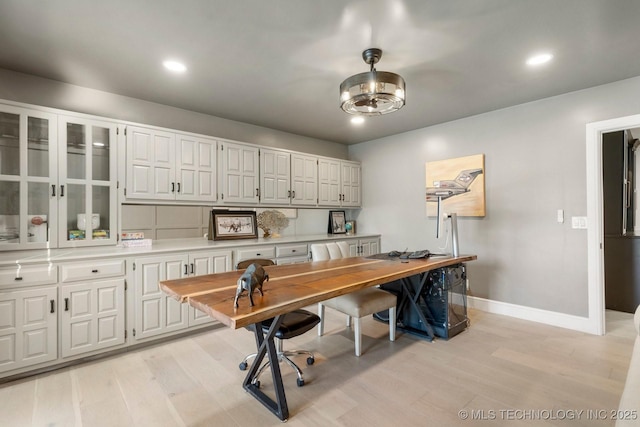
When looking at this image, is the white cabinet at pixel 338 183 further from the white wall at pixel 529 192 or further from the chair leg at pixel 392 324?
the chair leg at pixel 392 324

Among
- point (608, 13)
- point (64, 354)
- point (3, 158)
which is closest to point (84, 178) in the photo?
point (3, 158)

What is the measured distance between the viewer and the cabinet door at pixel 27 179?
8.21 feet

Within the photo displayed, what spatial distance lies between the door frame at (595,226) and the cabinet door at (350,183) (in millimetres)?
3011

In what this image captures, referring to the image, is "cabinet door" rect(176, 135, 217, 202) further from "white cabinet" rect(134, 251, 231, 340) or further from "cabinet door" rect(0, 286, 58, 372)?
"cabinet door" rect(0, 286, 58, 372)

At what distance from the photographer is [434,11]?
191cm

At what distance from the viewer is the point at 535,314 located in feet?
11.5

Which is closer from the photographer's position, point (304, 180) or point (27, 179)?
point (27, 179)

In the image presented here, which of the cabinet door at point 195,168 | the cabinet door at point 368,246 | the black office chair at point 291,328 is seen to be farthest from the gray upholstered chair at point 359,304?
the cabinet door at point 368,246

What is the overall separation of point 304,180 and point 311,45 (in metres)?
2.38

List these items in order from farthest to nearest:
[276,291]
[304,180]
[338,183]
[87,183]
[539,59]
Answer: [338,183], [304,180], [87,183], [539,59], [276,291]

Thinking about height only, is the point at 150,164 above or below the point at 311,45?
below

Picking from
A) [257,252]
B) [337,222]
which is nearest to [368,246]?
[337,222]

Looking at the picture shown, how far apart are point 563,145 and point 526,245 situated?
1155 mm

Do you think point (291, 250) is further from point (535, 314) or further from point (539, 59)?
point (539, 59)
